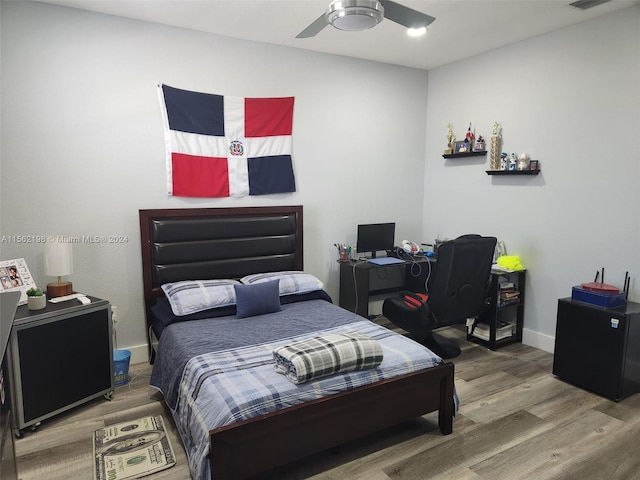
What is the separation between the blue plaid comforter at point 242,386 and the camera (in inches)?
78.7

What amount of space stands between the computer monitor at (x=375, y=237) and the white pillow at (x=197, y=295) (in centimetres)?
147

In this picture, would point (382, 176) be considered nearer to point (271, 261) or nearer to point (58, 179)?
point (271, 261)

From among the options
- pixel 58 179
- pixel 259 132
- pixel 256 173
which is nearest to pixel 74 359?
pixel 58 179

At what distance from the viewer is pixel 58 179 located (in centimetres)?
312

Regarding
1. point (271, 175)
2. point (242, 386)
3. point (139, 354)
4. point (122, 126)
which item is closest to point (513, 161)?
point (271, 175)

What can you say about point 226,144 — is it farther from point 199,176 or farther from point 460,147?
point 460,147

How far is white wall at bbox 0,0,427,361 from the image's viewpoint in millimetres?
2988

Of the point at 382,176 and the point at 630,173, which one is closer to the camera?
the point at 630,173

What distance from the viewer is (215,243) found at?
142 inches

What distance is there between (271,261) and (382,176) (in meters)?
1.64

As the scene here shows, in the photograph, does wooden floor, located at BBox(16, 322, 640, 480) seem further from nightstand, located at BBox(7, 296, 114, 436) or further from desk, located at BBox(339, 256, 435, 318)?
desk, located at BBox(339, 256, 435, 318)

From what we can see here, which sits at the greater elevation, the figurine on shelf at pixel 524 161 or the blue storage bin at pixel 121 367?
the figurine on shelf at pixel 524 161

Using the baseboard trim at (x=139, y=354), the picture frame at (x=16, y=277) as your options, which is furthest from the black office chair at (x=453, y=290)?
the picture frame at (x=16, y=277)

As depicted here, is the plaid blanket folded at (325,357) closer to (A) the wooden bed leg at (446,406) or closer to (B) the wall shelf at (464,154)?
(A) the wooden bed leg at (446,406)
